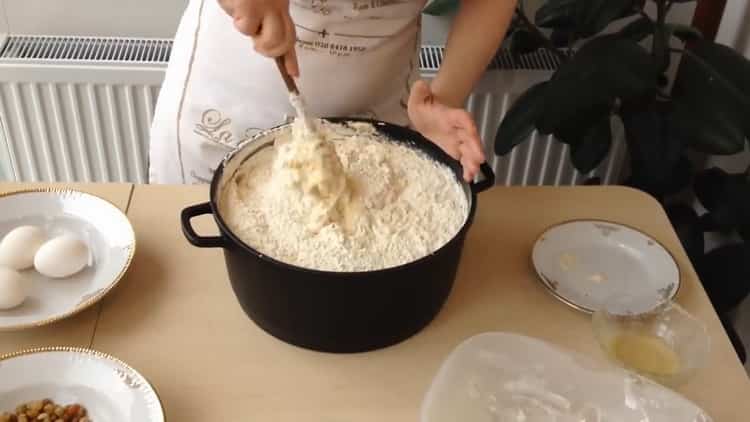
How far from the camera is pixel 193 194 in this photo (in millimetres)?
1103

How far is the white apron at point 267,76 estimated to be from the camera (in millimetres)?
1109

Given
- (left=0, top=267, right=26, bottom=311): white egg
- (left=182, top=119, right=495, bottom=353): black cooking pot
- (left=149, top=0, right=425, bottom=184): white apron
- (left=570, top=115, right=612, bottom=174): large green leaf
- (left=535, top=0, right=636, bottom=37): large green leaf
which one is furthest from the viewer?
(left=570, top=115, right=612, bottom=174): large green leaf

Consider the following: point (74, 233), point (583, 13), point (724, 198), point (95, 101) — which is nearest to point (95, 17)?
point (95, 101)

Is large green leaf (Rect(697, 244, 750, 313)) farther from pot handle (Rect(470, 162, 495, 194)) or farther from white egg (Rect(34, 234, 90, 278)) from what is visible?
white egg (Rect(34, 234, 90, 278))

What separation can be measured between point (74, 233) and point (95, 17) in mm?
876

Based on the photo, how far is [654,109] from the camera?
159cm

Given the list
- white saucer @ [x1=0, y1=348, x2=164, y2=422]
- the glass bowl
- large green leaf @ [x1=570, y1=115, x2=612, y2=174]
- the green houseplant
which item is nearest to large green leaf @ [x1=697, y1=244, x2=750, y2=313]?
the green houseplant

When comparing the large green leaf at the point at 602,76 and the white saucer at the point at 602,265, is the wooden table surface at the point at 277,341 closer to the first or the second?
the white saucer at the point at 602,265

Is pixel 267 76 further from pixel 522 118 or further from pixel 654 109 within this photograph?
pixel 654 109

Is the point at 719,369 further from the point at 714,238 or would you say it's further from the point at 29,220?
the point at 714,238

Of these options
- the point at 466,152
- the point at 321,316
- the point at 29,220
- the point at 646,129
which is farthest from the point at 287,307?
the point at 646,129

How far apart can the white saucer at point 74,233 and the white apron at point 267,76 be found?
0.23 metres

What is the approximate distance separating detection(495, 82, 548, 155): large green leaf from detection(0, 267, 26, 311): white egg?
37.5 inches

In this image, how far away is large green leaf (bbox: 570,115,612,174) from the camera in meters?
1.65
